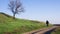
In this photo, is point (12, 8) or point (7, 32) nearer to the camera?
point (7, 32)

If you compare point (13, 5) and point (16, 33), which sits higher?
point (13, 5)

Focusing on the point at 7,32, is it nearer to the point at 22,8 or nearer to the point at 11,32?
the point at 11,32

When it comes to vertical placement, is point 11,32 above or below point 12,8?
below

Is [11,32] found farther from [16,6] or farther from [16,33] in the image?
[16,6]

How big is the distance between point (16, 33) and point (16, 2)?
3826cm

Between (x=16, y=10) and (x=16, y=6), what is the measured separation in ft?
5.12

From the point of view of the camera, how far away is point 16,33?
37.1 metres

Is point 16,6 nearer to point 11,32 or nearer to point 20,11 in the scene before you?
point 20,11

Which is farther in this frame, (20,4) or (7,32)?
(20,4)

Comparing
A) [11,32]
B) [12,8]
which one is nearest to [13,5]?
[12,8]

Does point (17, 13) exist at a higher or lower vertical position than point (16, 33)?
higher

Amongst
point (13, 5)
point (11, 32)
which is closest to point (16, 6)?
point (13, 5)

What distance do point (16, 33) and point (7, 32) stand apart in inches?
66.4

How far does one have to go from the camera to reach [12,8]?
7631cm
